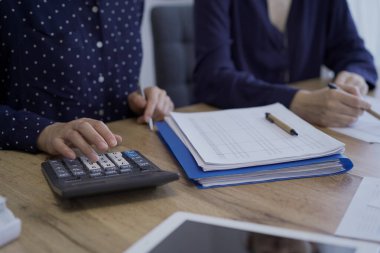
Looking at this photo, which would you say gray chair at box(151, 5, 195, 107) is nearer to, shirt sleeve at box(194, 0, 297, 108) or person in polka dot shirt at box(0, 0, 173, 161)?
shirt sleeve at box(194, 0, 297, 108)

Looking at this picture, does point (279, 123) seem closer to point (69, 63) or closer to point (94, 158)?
point (94, 158)

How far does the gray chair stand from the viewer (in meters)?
1.55

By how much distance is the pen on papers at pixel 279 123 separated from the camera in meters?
0.78

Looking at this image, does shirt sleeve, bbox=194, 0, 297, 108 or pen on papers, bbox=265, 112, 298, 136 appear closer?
pen on papers, bbox=265, 112, 298, 136

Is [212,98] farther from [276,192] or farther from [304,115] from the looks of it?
[276,192]

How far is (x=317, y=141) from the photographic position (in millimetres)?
732

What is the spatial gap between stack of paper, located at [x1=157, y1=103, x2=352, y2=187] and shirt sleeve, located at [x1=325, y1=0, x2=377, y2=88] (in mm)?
628

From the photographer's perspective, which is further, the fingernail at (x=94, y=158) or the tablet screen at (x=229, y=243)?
the fingernail at (x=94, y=158)

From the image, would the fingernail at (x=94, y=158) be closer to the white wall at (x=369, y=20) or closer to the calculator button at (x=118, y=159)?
the calculator button at (x=118, y=159)

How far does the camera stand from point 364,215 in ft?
1.83

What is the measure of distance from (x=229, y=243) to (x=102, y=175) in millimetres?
221

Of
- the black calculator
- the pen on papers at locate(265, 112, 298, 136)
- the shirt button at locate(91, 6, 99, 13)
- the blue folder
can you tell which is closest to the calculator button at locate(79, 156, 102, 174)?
the black calculator

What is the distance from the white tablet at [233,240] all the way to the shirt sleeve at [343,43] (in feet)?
3.18

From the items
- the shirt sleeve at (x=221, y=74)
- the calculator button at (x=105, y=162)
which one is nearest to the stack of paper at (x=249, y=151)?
the calculator button at (x=105, y=162)
